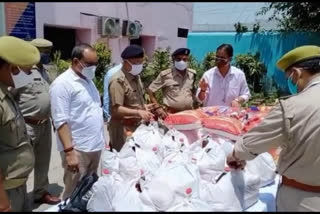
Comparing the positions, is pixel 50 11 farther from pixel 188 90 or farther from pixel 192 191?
pixel 192 191

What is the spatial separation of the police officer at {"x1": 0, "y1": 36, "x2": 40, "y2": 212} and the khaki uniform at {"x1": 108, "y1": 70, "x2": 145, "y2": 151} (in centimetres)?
115

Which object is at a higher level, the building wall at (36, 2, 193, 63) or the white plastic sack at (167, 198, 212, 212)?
the building wall at (36, 2, 193, 63)

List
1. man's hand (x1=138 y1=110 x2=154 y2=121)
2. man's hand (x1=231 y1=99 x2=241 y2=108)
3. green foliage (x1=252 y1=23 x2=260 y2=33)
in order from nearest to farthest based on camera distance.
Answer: man's hand (x1=138 y1=110 x2=154 y2=121), man's hand (x1=231 y1=99 x2=241 y2=108), green foliage (x1=252 y1=23 x2=260 y2=33)

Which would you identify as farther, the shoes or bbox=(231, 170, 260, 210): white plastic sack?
the shoes

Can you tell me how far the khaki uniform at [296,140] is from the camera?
181 cm

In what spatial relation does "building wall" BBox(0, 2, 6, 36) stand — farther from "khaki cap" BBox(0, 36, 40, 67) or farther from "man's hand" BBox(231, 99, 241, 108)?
"khaki cap" BBox(0, 36, 40, 67)

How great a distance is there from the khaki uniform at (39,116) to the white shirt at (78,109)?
59 cm

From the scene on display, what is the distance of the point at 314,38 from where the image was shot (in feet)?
30.9

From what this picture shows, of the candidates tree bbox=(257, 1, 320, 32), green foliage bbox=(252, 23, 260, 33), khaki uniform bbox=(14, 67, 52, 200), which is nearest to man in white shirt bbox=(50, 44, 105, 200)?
khaki uniform bbox=(14, 67, 52, 200)

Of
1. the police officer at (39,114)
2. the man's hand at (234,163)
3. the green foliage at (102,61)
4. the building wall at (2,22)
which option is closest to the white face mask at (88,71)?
the police officer at (39,114)

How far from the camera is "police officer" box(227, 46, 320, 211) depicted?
5.96 feet

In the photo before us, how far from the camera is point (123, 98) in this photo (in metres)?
3.33

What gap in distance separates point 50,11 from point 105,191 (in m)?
8.28

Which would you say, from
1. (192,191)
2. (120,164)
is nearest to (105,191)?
(120,164)
